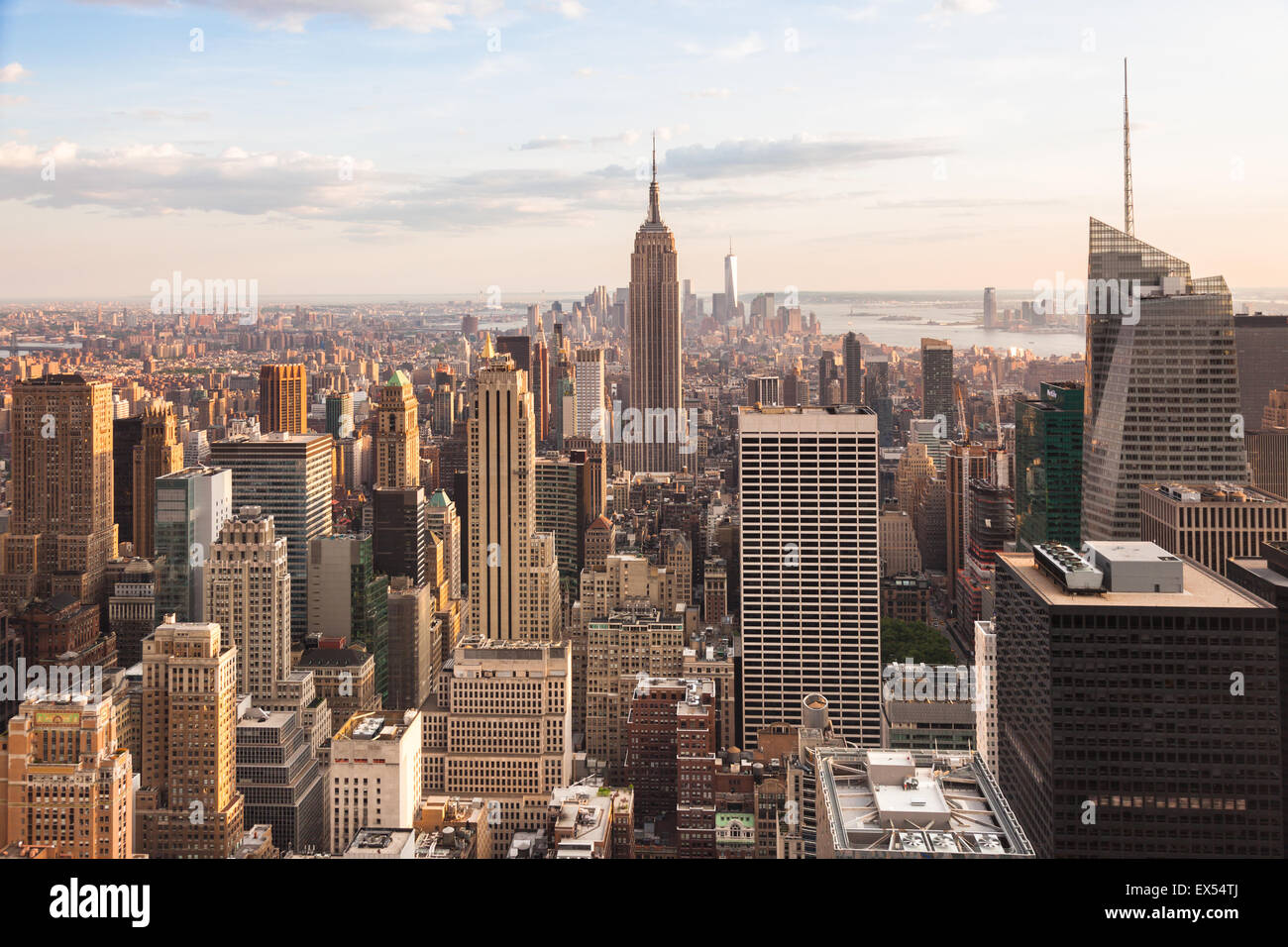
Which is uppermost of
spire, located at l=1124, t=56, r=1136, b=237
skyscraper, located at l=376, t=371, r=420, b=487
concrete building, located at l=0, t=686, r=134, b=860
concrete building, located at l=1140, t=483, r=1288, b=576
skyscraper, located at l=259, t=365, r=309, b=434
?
spire, located at l=1124, t=56, r=1136, b=237

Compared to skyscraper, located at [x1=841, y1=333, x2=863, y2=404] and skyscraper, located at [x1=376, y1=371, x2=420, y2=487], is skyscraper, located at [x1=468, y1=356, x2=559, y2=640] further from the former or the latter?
skyscraper, located at [x1=841, y1=333, x2=863, y2=404]

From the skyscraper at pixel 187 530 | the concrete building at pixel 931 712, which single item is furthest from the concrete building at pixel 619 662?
the skyscraper at pixel 187 530

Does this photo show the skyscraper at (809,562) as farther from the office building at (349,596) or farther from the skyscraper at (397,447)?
the skyscraper at (397,447)

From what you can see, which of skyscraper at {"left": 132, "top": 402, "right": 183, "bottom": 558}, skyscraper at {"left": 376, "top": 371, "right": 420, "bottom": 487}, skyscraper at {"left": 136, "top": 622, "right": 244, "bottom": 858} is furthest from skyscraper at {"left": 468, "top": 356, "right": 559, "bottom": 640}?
skyscraper at {"left": 136, "top": 622, "right": 244, "bottom": 858}

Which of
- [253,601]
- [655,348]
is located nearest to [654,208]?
Result: [655,348]

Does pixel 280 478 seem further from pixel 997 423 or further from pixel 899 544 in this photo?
pixel 997 423
